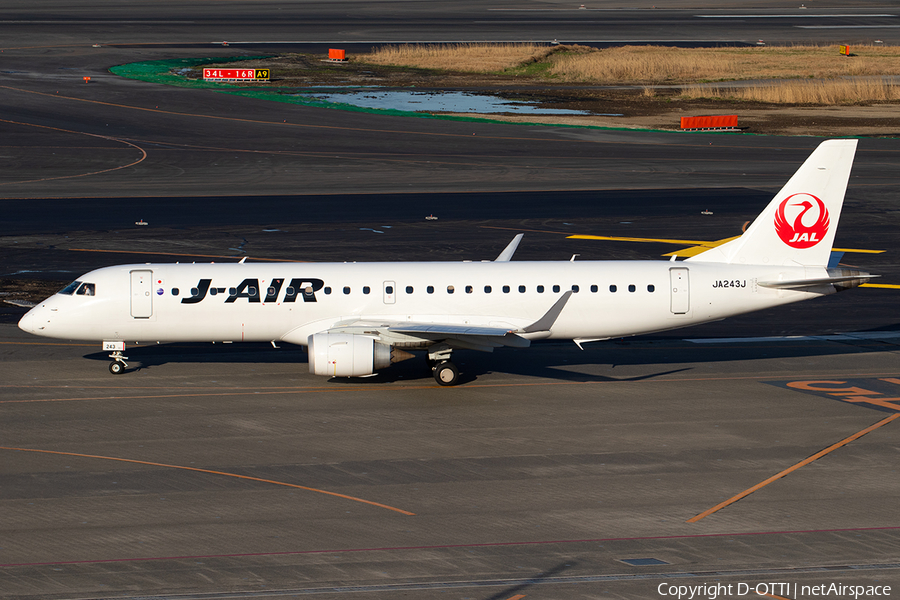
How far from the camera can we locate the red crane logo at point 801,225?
119 feet

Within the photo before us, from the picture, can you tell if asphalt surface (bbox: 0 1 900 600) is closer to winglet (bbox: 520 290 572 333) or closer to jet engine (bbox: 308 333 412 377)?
jet engine (bbox: 308 333 412 377)

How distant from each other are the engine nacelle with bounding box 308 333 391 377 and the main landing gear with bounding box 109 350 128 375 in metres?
7.99

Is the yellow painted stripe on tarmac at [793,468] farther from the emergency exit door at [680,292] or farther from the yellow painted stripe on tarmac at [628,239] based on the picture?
the yellow painted stripe on tarmac at [628,239]

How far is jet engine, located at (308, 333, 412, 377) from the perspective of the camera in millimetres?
33719

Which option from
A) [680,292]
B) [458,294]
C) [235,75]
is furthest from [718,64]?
[458,294]

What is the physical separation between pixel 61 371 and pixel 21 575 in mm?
16538

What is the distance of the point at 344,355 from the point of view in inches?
1330

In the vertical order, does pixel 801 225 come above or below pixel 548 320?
above

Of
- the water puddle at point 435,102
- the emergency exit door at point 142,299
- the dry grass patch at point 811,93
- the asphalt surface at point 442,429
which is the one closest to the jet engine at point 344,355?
the asphalt surface at point 442,429

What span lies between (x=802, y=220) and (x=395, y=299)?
47.7ft

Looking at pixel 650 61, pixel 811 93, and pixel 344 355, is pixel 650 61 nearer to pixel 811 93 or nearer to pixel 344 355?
pixel 811 93

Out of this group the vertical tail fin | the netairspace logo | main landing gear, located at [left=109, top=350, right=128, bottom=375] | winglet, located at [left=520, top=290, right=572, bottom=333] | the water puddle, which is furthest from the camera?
the water puddle

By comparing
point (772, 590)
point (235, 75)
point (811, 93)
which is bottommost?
point (772, 590)

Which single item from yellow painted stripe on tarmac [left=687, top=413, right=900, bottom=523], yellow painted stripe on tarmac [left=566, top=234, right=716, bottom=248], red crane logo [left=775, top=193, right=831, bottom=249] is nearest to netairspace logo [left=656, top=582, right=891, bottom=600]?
yellow painted stripe on tarmac [left=687, top=413, right=900, bottom=523]
